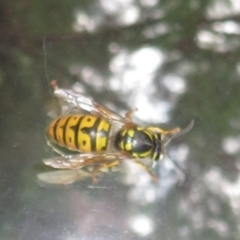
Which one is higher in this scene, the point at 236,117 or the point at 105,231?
the point at 236,117

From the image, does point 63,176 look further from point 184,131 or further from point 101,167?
point 184,131

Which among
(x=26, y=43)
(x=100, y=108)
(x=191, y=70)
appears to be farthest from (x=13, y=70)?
(x=191, y=70)

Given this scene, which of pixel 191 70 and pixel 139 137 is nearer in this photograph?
pixel 139 137

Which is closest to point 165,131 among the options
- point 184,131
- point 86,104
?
point 184,131

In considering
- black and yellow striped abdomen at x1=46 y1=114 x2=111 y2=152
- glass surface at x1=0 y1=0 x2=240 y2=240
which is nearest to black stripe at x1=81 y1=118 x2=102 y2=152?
black and yellow striped abdomen at x1=46 y1=114 x2=111 y2=152

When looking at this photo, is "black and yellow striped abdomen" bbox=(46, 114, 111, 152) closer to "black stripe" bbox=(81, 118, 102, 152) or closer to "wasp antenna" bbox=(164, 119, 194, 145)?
"black stripe" bbox=(81, 118, 102, 152)

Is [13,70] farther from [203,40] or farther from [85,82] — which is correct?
[203,40]

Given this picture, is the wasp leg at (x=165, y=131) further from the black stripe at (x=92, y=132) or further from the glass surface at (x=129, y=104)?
the black stripe at (x=92, y=132)
